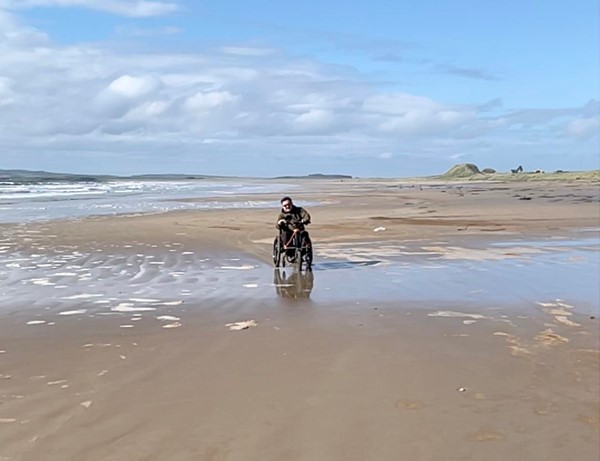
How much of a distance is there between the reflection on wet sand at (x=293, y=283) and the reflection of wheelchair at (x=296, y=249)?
32 cm

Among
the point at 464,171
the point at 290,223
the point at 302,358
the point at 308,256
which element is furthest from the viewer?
the point at 464,171

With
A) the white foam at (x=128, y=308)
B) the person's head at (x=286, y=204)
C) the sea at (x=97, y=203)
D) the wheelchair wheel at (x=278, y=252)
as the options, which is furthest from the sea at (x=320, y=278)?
the sea at (x=97, y=203)

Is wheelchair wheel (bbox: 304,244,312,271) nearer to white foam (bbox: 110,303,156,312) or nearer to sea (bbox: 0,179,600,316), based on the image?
sea (bbox: 0,179,600,316)

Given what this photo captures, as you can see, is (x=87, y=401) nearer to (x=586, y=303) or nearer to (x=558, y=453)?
(x=558, y=453)

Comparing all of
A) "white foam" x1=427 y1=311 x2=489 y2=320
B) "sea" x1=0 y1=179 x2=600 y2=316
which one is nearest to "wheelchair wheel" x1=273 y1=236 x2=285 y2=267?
"sea" x1=0 y1=179 x2=600 y2=316

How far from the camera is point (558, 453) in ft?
14.9

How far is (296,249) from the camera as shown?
43.5 feet

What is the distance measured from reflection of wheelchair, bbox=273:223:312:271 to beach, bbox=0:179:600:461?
1.04ft

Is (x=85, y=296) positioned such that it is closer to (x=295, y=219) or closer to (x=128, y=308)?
(x=128, y=308)

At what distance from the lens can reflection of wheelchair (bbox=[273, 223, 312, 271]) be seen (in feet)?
43.3

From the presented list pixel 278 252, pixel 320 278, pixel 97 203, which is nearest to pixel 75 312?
pixel 320 278

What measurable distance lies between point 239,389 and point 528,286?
21.7 feet

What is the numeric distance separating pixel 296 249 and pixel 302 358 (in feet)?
21.5

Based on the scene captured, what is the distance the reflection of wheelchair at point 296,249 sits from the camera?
13211mm
